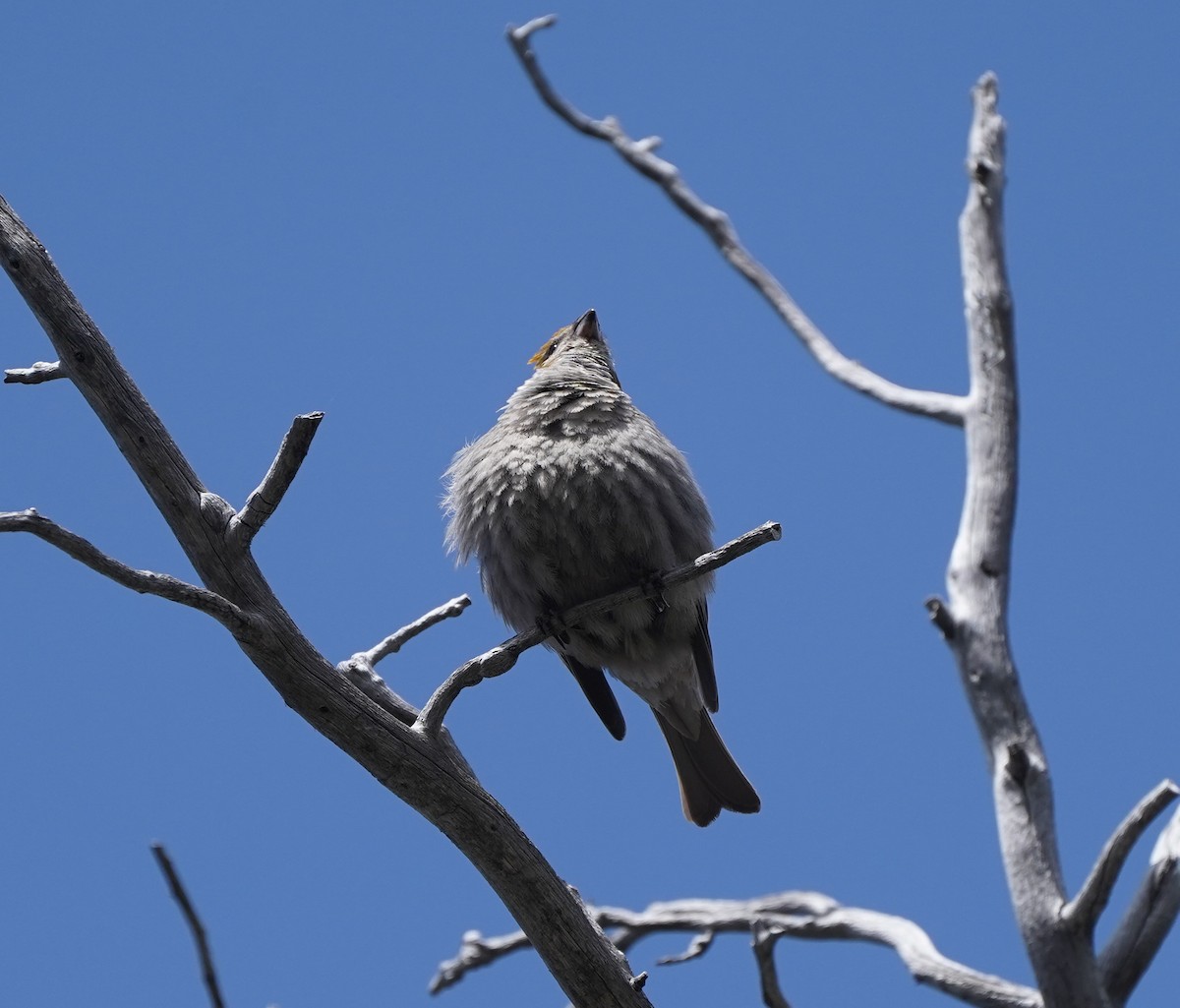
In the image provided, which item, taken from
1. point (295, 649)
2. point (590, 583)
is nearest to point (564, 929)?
point (295, 649)

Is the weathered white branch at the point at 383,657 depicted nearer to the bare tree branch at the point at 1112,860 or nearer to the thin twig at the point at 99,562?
the thin twig at the point at 99,562

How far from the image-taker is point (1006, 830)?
3.96m

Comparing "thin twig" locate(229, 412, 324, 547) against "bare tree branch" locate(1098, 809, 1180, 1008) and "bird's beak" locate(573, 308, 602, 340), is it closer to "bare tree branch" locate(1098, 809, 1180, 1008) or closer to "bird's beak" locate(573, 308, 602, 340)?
"bare tree branch" locate(1098, 809, 1180, 1008)

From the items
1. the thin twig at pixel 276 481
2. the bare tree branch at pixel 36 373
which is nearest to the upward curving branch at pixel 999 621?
the thin twig at pixel 276 481

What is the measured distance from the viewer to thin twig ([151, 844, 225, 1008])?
2.11 metres

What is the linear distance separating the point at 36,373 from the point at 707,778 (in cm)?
340

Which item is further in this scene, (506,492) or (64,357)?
(506,492)

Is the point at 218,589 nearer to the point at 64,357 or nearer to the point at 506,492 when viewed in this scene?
the point at 64,357

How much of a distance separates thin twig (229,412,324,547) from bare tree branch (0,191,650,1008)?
2.2 inches

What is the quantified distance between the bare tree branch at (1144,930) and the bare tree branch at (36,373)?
131 inches

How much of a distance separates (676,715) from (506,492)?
4.74 feet

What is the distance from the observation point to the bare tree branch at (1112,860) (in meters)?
3.46

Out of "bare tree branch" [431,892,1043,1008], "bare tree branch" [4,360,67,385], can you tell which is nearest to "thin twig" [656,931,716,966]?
"bare tree branch" [431,892,1043,1008]

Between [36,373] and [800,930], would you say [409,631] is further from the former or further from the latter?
[800,930]
